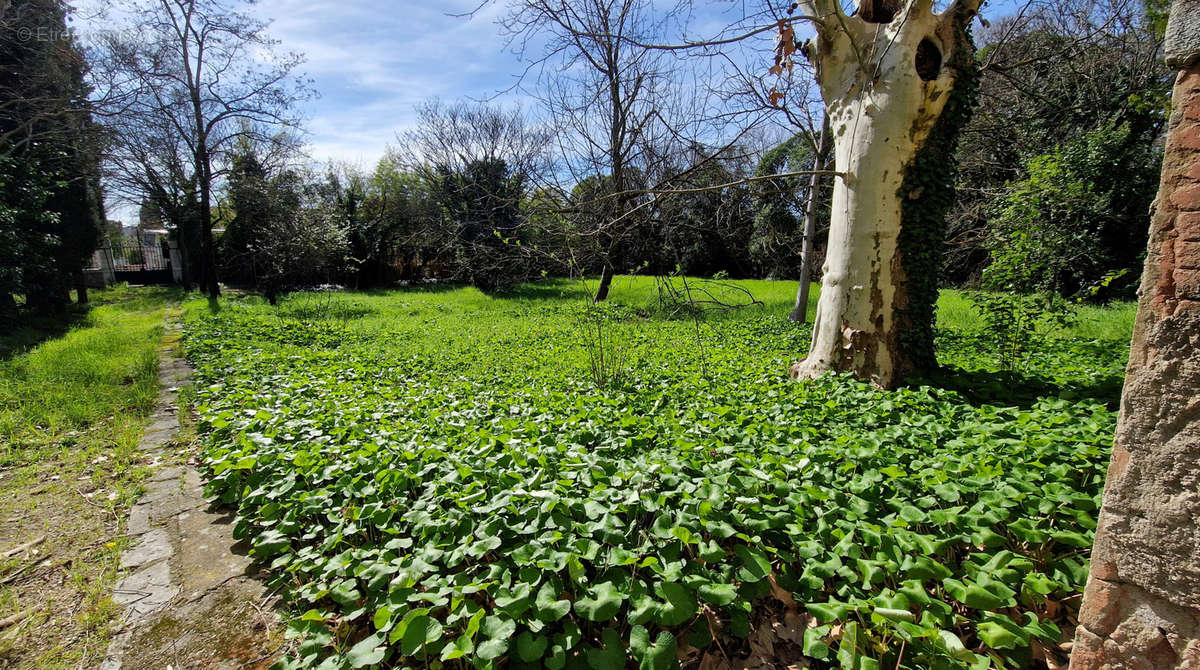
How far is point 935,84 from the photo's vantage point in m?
4.14

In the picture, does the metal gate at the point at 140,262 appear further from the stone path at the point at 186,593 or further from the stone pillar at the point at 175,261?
the stone path at the point at 186,593

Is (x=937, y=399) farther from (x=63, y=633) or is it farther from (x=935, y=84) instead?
(x=63, y=633)

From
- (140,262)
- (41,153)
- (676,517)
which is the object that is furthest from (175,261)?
(676,517)

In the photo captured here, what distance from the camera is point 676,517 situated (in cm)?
213

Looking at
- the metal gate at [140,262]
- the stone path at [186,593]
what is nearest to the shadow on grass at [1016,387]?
the stone path at [186,593]

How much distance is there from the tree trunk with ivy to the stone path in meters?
4.52

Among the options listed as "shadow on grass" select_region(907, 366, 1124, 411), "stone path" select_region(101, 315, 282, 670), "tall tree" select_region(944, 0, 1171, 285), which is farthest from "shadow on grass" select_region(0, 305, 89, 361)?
"tall tree" select_region(944, 0, 1171, 285)

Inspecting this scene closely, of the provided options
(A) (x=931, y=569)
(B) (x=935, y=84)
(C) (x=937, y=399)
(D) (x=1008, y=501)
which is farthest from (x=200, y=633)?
(B) (x=935, y=84)

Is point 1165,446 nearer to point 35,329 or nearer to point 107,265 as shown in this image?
point 35,329

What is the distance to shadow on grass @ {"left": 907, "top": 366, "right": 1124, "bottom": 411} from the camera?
3.74m

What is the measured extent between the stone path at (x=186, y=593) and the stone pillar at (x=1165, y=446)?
114 inches

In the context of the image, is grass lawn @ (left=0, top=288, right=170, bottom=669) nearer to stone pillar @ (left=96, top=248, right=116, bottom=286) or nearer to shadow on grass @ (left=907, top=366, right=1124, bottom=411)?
shadow on grass @ (left=907, top=366, right=1124, bottom=411)

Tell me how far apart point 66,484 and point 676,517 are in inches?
168

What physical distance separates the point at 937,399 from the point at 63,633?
545 centimetres
